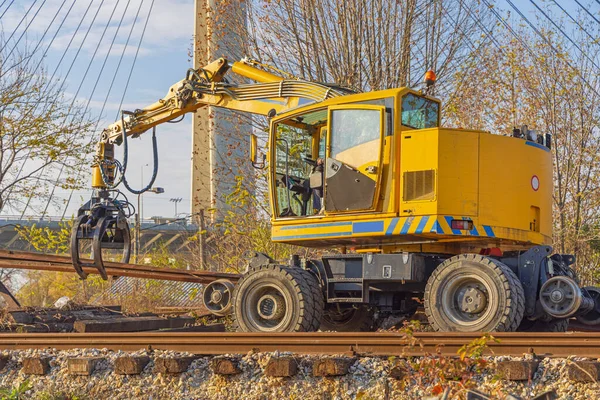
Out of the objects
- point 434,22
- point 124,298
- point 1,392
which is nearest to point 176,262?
point 124,298

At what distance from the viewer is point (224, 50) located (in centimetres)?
2411

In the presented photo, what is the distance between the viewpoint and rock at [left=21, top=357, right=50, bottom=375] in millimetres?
8852

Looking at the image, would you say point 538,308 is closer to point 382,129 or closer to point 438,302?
point 438,302

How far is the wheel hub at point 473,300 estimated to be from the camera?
9.75 m

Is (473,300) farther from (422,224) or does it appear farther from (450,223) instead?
(422,224)

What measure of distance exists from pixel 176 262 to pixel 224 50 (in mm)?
9015

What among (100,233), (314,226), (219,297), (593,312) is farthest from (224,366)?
(593,312)

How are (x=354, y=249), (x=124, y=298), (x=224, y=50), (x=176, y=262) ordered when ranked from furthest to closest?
(x=176, y=262)
(x=124, y=298)
(x=224, y=50)
(x=354, y=249)

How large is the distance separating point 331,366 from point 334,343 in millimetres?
576

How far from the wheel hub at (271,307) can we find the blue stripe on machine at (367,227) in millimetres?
1319

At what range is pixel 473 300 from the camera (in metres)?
9.80

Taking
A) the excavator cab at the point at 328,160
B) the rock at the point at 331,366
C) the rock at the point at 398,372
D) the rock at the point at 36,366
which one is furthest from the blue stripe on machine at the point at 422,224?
the rock at the point at 36,366

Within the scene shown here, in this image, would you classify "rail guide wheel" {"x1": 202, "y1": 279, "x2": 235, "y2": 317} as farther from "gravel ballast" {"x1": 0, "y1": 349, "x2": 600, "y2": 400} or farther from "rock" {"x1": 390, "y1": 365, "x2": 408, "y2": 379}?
"rock" {"x1": 390, "y1": 365, "x2": 408, "y2": 379}

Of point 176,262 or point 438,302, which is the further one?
point 176,262
